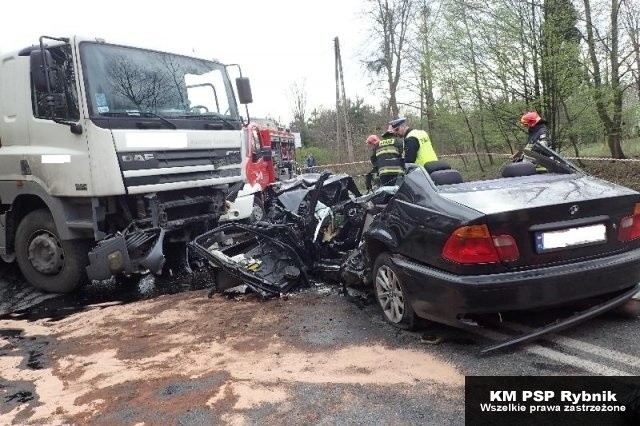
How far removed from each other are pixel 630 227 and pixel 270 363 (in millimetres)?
2454

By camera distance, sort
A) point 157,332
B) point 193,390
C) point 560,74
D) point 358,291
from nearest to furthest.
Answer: point 193,390
point 157,332
point 358,291
point 560,74

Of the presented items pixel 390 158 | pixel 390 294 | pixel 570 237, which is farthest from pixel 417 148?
pixel 570 237

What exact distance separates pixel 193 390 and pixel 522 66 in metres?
10.2

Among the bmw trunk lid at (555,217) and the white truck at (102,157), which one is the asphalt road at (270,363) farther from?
the white truck at (102,157)

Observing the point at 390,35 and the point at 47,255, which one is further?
the point at 390,35

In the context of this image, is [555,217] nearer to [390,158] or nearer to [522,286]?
[522,286]

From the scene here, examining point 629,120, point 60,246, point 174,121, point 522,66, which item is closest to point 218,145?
point 174,121

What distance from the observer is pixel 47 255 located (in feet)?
19.0

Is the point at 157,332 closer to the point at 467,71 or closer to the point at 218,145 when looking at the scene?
the point at 218,145

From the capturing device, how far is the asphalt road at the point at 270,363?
107 inches

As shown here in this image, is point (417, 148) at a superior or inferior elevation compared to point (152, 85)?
inferior

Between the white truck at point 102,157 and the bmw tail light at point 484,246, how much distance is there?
335 centimetres

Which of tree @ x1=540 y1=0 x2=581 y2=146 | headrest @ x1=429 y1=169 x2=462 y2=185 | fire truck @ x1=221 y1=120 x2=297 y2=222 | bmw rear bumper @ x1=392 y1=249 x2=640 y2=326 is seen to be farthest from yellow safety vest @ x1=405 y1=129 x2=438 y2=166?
tree @ x1=540 y1=0 x2=581 y2=146

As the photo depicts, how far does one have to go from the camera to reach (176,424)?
2617 mm
